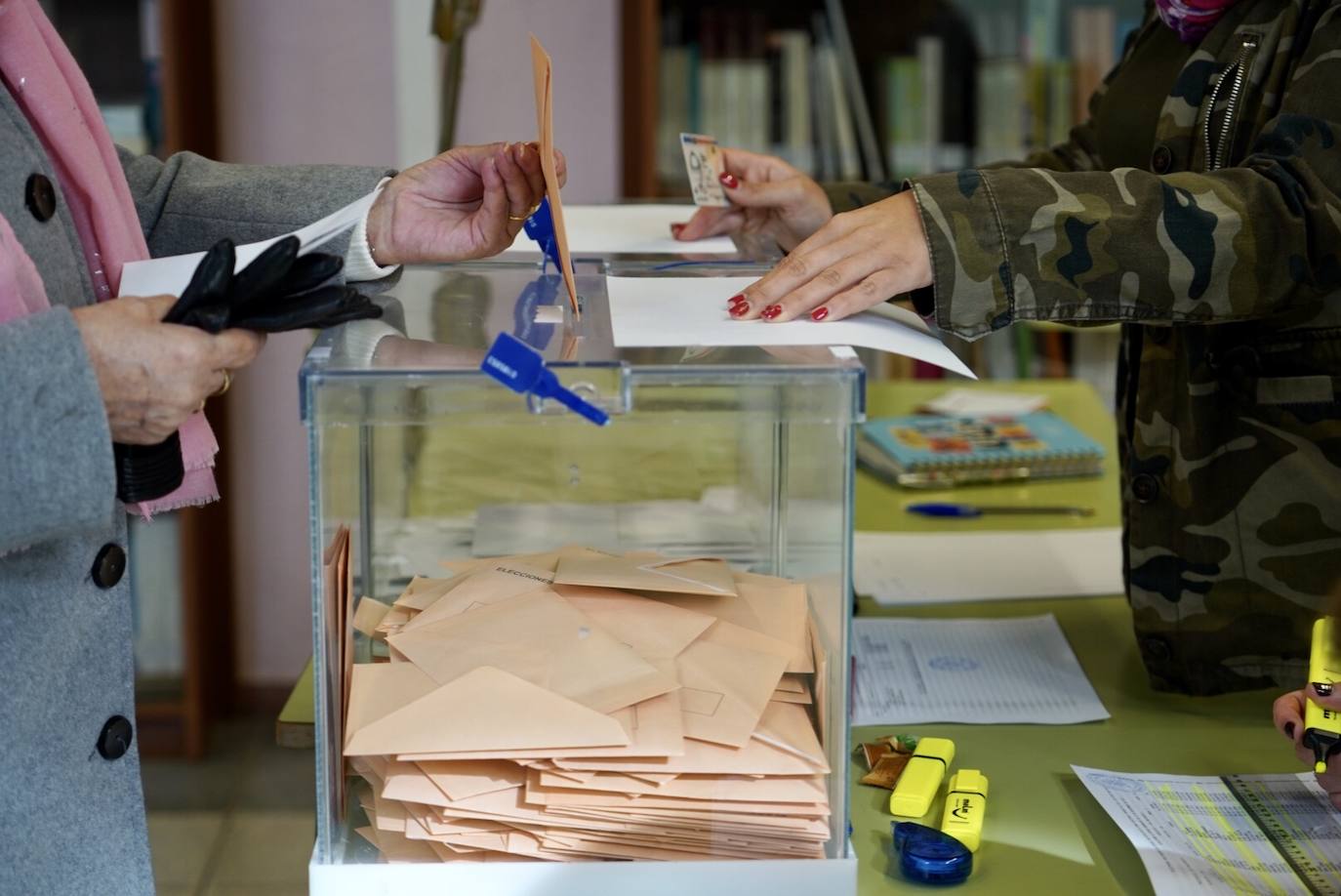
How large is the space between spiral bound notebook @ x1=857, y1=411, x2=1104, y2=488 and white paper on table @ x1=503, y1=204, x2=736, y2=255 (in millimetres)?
452

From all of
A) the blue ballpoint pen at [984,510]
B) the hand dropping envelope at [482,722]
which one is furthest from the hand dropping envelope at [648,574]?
the blue ballpoint pen at [984,510]

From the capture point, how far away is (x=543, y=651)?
2.85 ft

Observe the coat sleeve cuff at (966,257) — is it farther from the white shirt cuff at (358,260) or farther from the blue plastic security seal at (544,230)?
the white shirt cuff at (358,260)

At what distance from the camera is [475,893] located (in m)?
0.83

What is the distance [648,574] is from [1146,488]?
0.49 meters

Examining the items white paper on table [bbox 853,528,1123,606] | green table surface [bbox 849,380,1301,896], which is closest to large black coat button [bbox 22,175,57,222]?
green table surface [bbox 849,380,1301,896]

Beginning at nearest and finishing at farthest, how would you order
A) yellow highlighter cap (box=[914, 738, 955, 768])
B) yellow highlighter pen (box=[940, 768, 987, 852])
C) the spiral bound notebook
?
1. yellow highlighter pen (box=[940, 768, 987, 852])
2. yellow highlighter cap (box=[914, 738, 955, 768])
3. the spiral bound notebook

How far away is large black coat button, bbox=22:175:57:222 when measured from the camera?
0.92m

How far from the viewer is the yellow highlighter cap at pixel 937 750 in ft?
3.54

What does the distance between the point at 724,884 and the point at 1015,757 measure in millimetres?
365

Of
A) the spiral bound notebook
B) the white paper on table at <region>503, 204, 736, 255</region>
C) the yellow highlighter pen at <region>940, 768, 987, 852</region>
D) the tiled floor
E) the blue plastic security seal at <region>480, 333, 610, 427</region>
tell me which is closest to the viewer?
the blue plastic security seal at <region>480, 333, 610, 427</region>

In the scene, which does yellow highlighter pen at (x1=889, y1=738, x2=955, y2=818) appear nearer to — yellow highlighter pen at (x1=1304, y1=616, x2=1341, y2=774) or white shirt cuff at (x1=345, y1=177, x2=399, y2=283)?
yellow highlighter pen at (x1=1304, y1=616, x2=1341, y2=774)

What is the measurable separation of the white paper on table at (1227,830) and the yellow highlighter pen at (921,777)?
4.1 inches

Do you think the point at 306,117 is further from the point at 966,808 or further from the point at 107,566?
the point at 966,808
